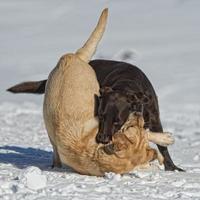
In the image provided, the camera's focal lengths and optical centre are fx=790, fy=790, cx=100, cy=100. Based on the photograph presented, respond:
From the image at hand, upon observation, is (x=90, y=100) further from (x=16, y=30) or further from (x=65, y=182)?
(x=16, y=30)

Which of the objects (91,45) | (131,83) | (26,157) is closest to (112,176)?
(131,83)

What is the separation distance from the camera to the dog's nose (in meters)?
5.92

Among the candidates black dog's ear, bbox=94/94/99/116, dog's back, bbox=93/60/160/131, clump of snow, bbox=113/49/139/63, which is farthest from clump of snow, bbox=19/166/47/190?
clump of snow, bbox=113/49/139/63

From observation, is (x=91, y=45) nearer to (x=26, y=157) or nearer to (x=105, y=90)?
(x=105, y=90)

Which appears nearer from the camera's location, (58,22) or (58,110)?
(58,110)

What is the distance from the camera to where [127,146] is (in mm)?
5879

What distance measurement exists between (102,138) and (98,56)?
20054mm

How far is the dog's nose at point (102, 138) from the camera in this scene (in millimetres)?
5922

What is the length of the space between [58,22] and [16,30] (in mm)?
2234

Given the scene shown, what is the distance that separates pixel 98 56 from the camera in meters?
25.9

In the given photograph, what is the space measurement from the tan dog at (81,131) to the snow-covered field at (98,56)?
137 mm

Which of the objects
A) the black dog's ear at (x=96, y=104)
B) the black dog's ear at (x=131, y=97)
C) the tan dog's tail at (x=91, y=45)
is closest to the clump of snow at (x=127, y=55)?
the tan dog's tail at (x=91, y=45)

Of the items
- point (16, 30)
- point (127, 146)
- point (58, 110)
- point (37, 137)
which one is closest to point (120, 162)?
point (127, 146)

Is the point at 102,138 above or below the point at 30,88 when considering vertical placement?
below
